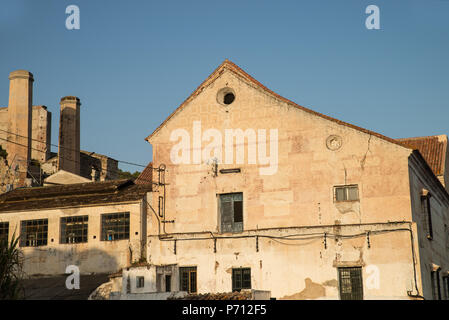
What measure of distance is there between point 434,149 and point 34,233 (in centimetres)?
2591

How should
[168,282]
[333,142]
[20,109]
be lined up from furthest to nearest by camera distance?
[20,109] < [168,282] < [333,142]

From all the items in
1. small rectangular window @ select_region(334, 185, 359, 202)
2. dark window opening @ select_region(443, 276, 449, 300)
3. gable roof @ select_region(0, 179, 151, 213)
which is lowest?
dark window opening @ select_region(443, 276, 449, 300)

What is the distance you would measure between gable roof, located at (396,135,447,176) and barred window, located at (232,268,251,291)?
16809 millimetres

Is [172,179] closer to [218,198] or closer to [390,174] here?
[218,198]

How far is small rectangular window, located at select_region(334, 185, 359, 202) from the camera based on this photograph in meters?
27.1

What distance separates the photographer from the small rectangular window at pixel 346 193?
27.1m

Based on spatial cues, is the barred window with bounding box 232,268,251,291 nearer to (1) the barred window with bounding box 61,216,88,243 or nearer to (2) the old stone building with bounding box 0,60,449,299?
(2) the old stone building with bounding box 0,60,449,299

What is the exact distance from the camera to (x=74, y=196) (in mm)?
33688

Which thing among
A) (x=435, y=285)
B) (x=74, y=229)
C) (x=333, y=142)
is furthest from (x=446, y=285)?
(x=74, y=229)

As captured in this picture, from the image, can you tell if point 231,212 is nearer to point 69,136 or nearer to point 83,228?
point 83,228

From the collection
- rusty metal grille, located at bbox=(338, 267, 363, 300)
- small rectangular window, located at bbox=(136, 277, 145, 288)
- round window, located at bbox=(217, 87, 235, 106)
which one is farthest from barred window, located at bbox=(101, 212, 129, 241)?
rusty metal grille, located at bbox=(338, 267, 363, 300)

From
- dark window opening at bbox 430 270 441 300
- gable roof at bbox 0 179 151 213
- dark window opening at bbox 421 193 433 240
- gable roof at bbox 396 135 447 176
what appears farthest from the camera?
gable roof at bbox 396 135 447 176

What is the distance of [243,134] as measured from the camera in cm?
2919
